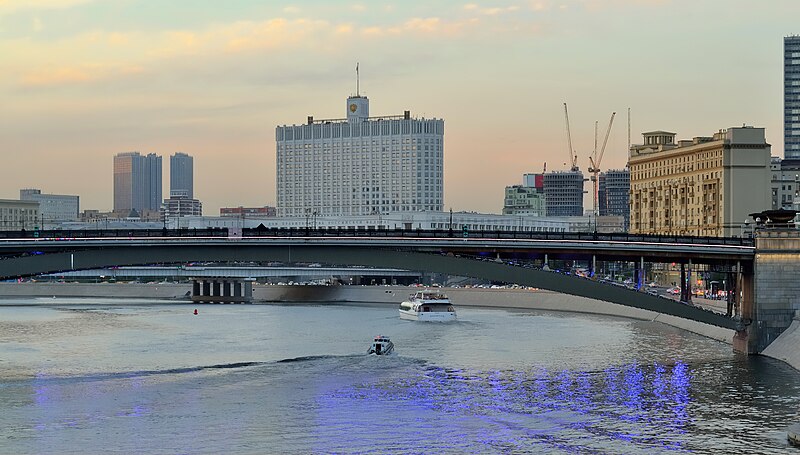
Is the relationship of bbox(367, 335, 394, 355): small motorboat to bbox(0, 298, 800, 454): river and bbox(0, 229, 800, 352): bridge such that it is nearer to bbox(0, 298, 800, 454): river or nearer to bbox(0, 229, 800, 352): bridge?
bbox(0, 298, 800, 454): river

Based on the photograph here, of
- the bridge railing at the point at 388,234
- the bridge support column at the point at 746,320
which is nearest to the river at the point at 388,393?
the bridge support column at the point at 746,320

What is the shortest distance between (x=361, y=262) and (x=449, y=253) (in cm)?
879

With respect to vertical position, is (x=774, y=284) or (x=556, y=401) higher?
(x=774, y=284)

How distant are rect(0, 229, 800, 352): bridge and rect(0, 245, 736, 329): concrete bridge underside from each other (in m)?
0.08

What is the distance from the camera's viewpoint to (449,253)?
10469 centimetres

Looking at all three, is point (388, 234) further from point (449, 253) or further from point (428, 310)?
point (428, 310)

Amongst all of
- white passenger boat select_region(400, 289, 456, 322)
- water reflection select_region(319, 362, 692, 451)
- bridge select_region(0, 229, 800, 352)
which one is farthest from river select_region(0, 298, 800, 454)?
white passenger boat select_region(400, 289, 456, 322)

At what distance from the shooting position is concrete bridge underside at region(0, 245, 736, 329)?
96062 mm

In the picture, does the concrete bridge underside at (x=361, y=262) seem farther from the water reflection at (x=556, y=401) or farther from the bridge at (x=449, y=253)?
the water reflection at (x=556, y=401)

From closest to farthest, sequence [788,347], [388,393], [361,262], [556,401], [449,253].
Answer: [556,401] → [388,393] → [788,347] → [361,262] → [449,253]

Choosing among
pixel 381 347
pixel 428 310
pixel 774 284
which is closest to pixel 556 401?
pixel 381 347

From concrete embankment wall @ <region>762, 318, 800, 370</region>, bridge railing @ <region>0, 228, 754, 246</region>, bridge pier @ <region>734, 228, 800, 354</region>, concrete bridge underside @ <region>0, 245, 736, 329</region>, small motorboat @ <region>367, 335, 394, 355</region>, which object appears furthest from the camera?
bridge railing @ <region>0, 228, 754, 246</region>

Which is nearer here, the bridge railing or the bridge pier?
the bridge pier

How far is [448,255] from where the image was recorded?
328 feet
